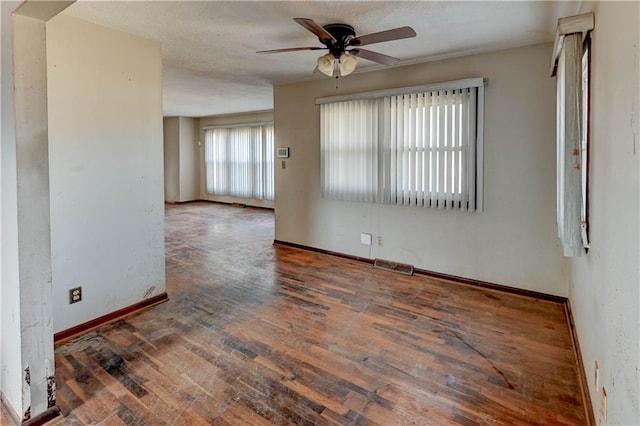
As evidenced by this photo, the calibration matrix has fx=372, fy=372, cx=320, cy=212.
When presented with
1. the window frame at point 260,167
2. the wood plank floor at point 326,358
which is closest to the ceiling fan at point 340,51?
the wood plank floor at point 326,358

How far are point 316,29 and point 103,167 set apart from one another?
1.91 meters

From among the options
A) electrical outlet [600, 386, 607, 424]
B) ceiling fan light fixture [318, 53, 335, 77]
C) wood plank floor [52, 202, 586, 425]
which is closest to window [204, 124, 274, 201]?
wood plank floor [52, 202, 586, 425]

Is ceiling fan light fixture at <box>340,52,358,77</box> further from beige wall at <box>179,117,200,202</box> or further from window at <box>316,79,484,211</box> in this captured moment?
beige wall at <box>179,117,200,202</box>

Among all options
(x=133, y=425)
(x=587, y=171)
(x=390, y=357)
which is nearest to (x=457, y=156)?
(x=587, y=171)

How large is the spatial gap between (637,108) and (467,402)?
161cm

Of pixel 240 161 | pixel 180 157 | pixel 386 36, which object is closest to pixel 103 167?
pixel 386 36

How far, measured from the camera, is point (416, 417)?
1.91m

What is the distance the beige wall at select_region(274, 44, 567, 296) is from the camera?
3408 mm

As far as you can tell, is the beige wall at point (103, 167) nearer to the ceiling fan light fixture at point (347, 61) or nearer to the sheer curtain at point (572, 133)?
the ceiling fan light fixture at point (347, 61)

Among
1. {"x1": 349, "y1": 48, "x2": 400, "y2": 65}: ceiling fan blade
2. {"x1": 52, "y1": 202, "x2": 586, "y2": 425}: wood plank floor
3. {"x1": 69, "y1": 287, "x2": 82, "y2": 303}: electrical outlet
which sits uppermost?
{"x1": 349, "y1": 48, "x2": 400, "y2": 65}: ceiling fan blade

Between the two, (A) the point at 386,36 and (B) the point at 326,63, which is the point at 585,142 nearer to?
(A) the point at 386,36

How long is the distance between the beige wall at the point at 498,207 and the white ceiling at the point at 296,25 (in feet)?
0.66

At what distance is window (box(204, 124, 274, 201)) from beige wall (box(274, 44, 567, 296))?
439cm

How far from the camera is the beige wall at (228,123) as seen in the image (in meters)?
8.98
